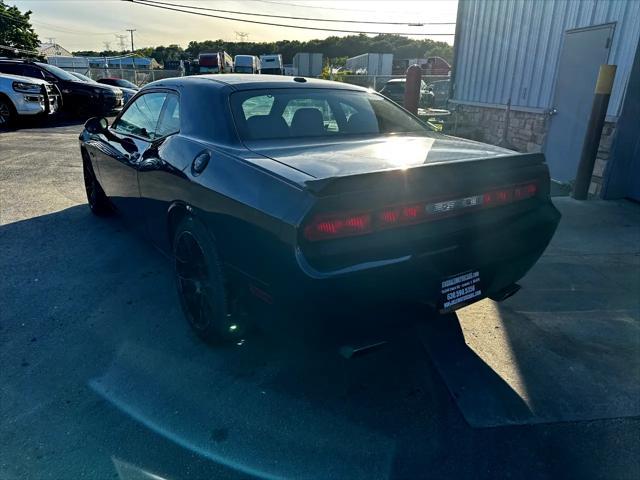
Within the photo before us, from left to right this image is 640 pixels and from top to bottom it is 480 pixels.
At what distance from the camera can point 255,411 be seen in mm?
2316

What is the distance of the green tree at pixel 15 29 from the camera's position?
120 feet

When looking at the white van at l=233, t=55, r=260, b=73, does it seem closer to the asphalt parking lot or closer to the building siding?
the building siding

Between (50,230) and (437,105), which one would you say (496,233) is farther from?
(437,105)

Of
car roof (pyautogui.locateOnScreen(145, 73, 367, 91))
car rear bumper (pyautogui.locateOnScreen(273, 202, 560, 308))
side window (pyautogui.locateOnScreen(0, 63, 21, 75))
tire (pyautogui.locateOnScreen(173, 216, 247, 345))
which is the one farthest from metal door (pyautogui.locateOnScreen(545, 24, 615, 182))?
side window (pyautogui.locateOnScreen(0, 63, 21, 75))

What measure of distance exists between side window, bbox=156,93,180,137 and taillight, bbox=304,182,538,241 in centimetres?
166

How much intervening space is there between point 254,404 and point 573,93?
694 centimetres

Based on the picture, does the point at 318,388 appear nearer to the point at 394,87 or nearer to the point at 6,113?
the point at 6,113

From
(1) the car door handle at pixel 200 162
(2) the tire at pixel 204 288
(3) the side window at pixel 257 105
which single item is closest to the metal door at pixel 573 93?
(3) the side window at pixel 257 105

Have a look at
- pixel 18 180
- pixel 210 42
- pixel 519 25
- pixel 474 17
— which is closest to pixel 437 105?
pixel 474 17

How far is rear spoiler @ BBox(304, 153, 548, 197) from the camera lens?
192 cm

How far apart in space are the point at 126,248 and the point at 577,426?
3.83m

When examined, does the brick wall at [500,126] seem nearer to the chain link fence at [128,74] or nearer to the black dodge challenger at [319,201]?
the black dodge challenger at [319,201]

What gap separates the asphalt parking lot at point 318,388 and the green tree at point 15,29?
42.7m

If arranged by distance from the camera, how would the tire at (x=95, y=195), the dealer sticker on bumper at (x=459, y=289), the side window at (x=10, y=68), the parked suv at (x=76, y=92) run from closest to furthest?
the dealer sticker on bumper at (x=459, y=289)
the tire at (x=95, y=195)
the side window at (x=10, y=68)
the parked suv at (x=76, y=92)
